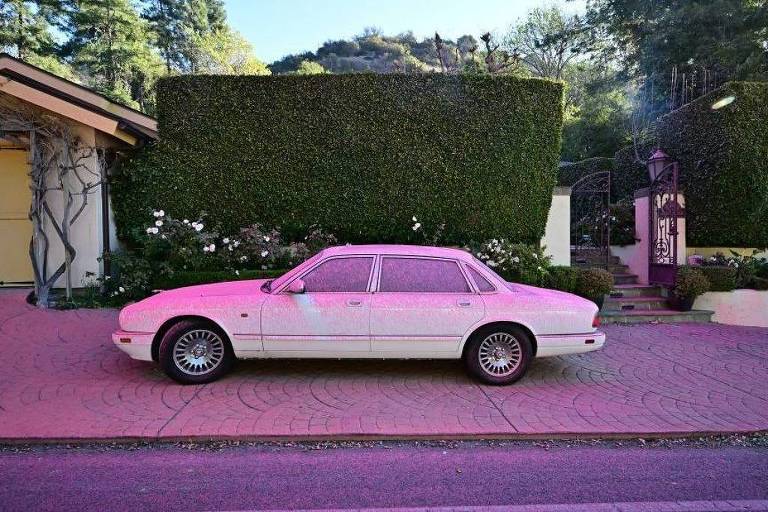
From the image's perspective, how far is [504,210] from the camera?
33.1 feet

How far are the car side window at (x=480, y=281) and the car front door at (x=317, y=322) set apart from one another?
114 centimetres

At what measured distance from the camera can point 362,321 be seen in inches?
207

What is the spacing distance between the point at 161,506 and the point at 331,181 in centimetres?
740

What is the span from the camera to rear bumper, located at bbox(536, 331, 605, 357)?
5406mm

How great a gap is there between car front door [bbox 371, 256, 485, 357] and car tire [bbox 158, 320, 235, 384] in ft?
5.10

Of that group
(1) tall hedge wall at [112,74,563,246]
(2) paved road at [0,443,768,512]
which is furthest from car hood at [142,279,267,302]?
(1) tall hedge wall at [112,74,563,246]

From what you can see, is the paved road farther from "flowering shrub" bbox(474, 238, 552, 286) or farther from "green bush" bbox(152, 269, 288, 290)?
"flowering shrub" bbox(474, 238, 552, 286)

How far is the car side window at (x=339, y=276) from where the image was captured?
17.6ft

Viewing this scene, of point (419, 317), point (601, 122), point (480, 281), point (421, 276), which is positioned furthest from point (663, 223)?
point (601, 122)

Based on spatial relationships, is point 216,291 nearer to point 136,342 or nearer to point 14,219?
point 136,342

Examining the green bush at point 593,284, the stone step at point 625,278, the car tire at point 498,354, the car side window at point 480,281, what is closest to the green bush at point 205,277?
the car side window at point 480,281

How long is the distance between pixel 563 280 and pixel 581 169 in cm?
1070

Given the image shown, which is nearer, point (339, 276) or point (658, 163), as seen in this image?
point (339, 276)

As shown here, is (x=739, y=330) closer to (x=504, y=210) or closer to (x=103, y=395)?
(x=504, y=210)
